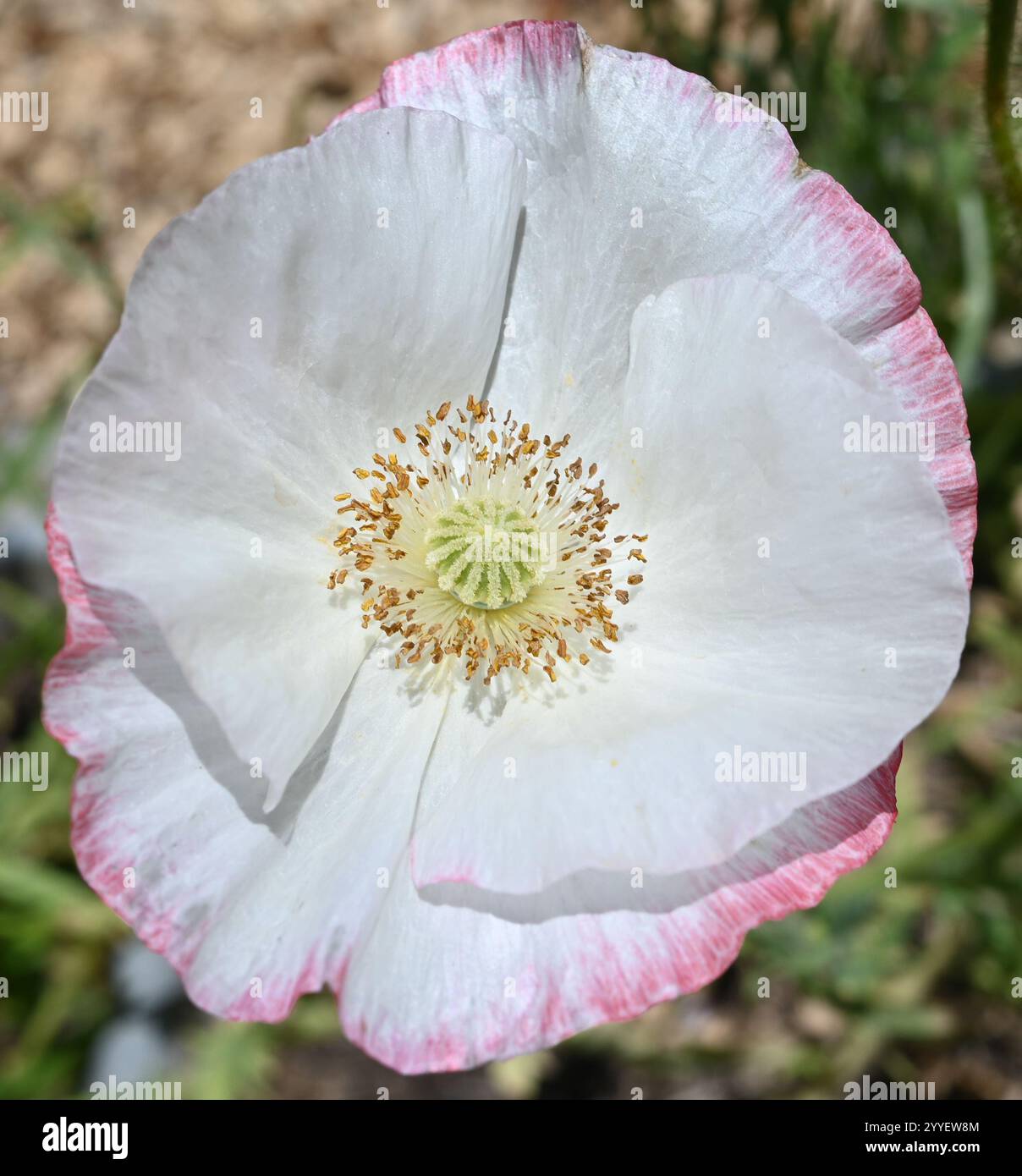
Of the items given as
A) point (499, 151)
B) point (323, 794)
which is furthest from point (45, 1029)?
point (499, 151)

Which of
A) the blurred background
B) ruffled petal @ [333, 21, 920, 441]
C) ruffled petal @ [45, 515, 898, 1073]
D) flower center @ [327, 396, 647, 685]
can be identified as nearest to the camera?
ruffled petal @ [45, 515, 898, 1073]

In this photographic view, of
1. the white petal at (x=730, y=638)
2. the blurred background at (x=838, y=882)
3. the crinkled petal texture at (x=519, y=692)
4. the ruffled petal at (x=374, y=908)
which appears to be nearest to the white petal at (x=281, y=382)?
the crinkled petal texture at (x=519, y=692)

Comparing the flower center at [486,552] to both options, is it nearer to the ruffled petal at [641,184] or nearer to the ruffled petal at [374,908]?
the ruffled petal at [641,184]

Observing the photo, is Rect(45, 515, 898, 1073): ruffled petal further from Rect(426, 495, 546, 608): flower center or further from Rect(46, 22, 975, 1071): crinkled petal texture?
Rect(426, 495, 546, 608): flower center

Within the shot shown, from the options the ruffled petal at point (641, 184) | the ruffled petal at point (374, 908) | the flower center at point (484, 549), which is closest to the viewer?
the ruffled petal at point (374, 908)

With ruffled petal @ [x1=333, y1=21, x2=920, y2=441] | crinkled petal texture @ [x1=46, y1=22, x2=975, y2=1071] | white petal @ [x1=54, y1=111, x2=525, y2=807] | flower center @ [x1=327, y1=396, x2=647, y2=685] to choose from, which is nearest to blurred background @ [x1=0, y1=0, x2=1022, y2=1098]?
ruffled petal @ [x1=333, y1=21, x2=920, y2=441]
